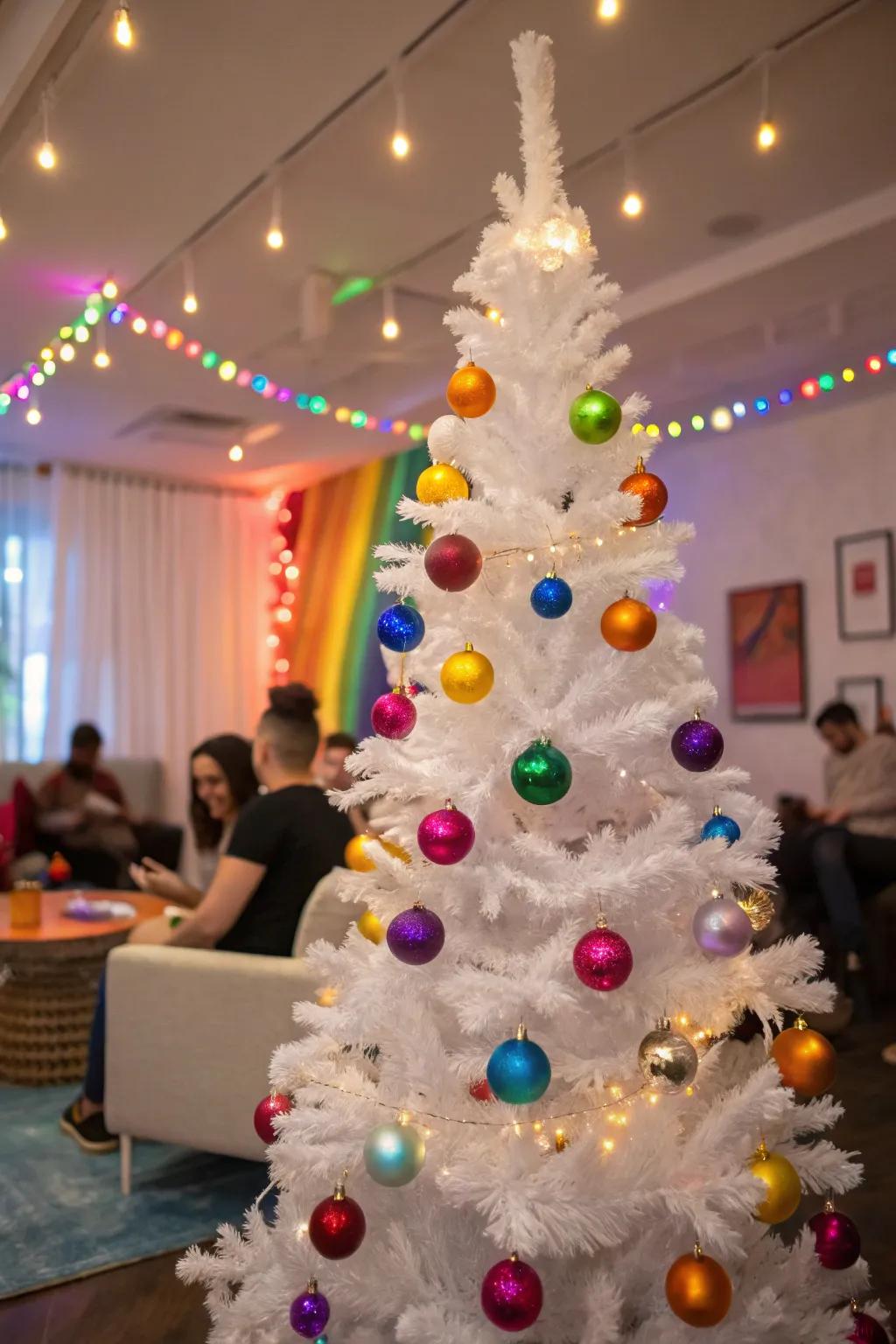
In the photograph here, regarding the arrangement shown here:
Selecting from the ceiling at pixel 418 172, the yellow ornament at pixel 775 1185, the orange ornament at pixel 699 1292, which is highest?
the ceiling at pixel 418 172

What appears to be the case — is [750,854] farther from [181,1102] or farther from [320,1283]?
[181,1102]

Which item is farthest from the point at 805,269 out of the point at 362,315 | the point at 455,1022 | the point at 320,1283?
the point at 320,1283

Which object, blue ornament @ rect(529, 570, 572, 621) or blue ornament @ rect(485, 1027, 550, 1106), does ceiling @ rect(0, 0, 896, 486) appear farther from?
blue ornament @ rect(485, 1027, 550, 1106)

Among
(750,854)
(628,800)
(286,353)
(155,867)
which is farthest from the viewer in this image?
(286,353)

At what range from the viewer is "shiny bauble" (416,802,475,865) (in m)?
1.43

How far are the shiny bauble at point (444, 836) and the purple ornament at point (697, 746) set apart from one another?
1.08ft

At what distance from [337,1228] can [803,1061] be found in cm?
69

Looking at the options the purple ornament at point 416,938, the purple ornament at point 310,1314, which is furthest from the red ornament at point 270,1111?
the purple ornament at point 416,938

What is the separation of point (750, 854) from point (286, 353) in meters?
3.84

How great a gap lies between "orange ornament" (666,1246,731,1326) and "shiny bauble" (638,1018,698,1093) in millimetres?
214

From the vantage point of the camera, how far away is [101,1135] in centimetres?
273

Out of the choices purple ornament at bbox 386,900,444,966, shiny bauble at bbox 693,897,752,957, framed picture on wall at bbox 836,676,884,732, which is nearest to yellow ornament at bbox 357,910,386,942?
purple ornament at bbox 386,900,444,966

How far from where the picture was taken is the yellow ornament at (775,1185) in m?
1.41

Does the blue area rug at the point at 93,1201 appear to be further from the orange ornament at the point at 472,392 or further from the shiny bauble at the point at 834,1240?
the orange ornament at the point at 472,392
